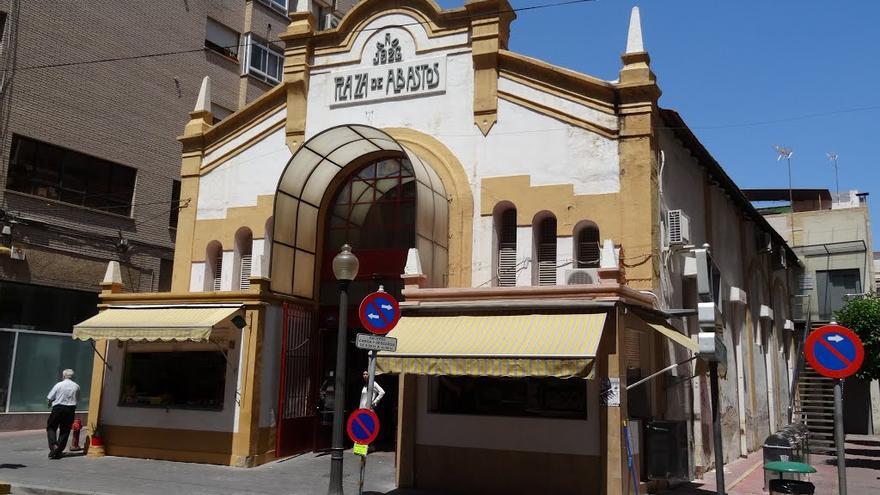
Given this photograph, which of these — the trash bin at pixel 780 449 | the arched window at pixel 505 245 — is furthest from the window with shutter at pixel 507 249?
the trash bin at pixel 780 449

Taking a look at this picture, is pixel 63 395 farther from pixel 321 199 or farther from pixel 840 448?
pixel 840 448

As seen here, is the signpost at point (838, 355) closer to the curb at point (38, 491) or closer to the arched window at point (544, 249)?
the arched window at point (544, 249)

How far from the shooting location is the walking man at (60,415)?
15.1 metres

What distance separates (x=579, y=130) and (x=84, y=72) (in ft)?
51.0

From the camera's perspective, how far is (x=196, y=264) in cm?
1788

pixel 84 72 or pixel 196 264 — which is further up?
pixel 84 72

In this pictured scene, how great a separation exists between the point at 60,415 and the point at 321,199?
682cm

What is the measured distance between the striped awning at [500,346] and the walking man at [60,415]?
7.35 meters

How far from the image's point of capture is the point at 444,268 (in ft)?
49.1

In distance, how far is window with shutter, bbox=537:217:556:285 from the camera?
14.6 meters

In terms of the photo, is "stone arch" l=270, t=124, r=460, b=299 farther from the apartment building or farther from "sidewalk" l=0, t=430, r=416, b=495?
the apartment building

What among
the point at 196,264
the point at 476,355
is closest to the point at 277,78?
the point at 196,264

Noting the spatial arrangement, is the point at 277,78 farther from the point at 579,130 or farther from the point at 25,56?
the point at 579,130

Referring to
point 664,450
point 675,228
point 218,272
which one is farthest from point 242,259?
point 664,450
